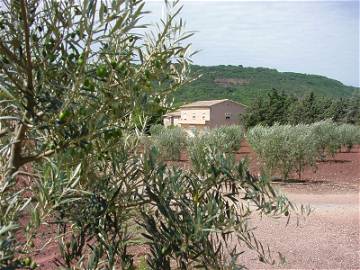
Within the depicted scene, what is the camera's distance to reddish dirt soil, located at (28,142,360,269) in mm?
5987

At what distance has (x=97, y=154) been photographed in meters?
1.44

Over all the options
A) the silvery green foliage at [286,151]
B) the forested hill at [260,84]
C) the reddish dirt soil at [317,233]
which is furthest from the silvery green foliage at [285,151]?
the forested hill at [260,84]

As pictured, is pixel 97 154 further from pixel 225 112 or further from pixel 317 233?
pixel 225 112

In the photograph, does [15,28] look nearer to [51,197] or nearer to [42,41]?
[42,41]

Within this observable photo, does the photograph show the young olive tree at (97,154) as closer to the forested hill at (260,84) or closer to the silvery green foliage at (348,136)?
the silvery green foliage at (348,136)

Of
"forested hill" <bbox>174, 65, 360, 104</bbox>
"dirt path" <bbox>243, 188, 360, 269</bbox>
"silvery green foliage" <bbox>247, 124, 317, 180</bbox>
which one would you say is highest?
"forested hill" <bbox>174, 65, 360, 104</bbox>

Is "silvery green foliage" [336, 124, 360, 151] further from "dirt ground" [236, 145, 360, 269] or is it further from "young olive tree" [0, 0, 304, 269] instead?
"young olive tree" [0, 0, 304, 269]

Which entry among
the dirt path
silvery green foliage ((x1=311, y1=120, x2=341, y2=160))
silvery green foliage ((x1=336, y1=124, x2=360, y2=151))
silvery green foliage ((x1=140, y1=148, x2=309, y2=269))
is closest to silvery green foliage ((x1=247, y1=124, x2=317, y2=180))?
the dirt path

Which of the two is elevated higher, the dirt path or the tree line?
the tree line

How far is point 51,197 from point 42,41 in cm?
44

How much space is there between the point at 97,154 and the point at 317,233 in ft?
22.1

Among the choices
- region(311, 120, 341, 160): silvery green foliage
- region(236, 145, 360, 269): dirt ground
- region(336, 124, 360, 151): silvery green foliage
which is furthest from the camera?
region(336, 124, 360, 151): silvery green foliage

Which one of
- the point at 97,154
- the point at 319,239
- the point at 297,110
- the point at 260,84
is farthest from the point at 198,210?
the point at 260,84

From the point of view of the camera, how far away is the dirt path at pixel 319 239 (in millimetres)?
6039
